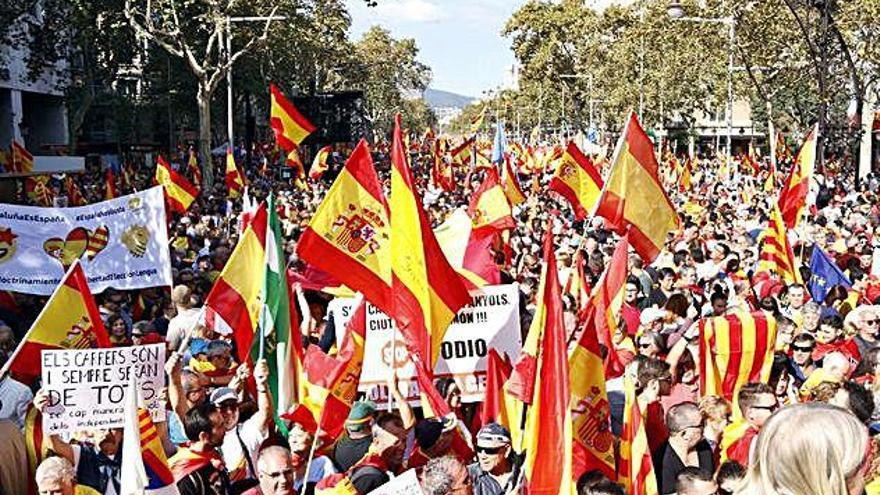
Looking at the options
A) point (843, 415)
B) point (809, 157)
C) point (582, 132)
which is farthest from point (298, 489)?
point (582, 132)

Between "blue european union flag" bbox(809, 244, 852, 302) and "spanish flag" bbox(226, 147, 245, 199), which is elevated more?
"spanish flag" bbox(226, 147, 245, 199)

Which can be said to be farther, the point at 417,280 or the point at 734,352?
the point at 734,352

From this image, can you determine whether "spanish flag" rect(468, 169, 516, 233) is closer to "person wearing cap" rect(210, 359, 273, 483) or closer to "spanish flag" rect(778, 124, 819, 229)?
"spanish flag" rect(778, 124, 819, 229)

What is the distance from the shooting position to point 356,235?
747cm

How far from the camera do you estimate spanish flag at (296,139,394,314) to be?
7285 millimetres

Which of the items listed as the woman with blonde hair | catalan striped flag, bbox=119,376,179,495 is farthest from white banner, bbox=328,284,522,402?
the woman with blonde hair

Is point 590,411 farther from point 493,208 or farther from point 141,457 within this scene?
point 493,208

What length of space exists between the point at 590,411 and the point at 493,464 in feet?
2.02

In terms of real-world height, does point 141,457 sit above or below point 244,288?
below

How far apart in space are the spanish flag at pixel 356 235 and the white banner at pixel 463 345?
8.7 inches

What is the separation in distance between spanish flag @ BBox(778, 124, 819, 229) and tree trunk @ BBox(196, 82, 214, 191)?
21.6m

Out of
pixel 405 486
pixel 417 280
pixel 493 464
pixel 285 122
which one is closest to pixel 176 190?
pixel 285 122

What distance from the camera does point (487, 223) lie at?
12.7m

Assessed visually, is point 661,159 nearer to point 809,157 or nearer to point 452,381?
point 809,157
